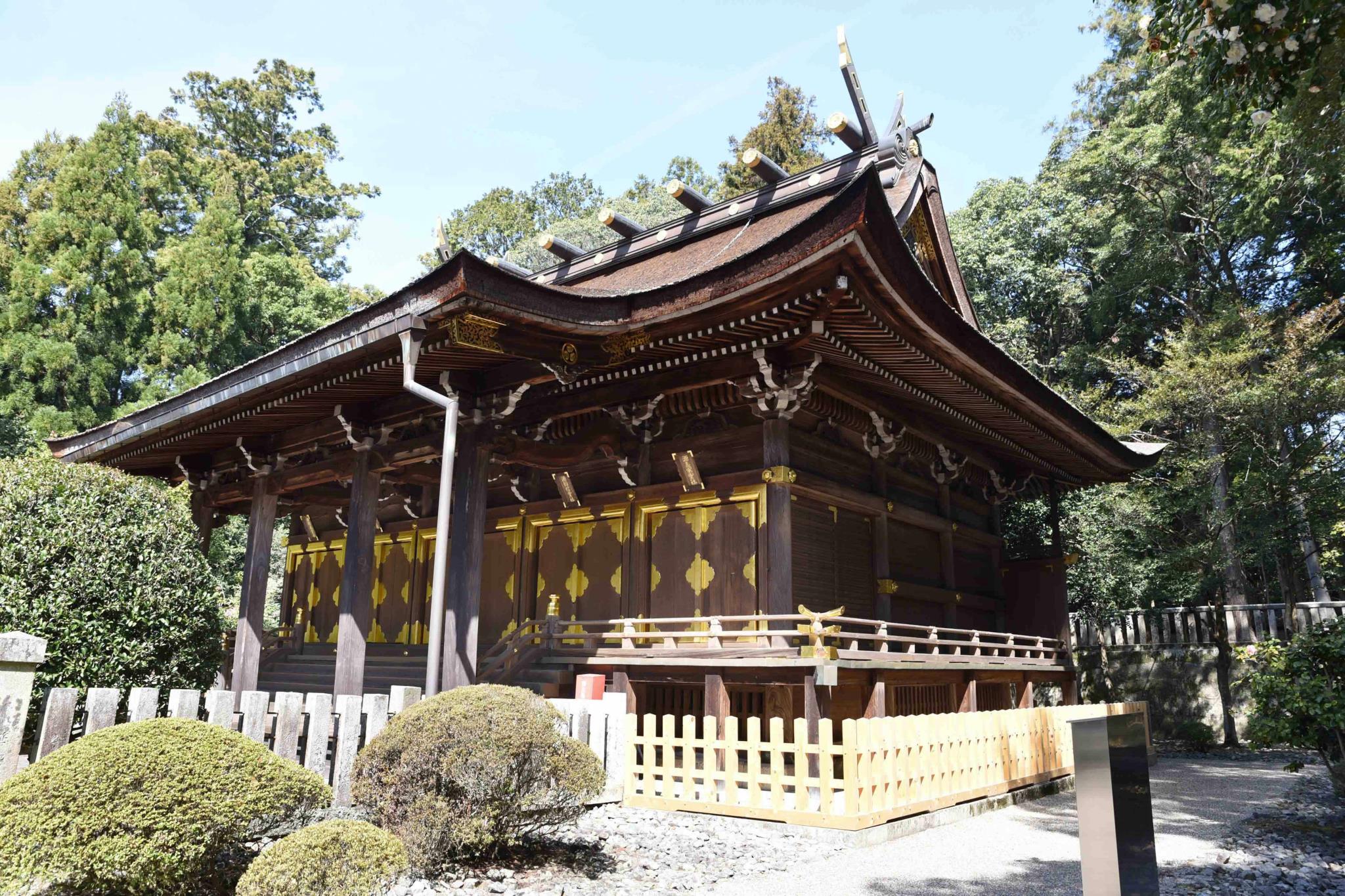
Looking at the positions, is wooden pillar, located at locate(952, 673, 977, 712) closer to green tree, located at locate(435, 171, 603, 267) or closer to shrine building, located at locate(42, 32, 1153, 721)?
shrine building, located at locate(42, 32, 1153, 721)

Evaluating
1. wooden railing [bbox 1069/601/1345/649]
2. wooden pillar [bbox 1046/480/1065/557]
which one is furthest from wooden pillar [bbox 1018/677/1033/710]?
wooden railing [bbox 1069/601/1345/649]

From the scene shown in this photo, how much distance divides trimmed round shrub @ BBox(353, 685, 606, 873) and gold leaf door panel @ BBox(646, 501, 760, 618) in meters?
6.13

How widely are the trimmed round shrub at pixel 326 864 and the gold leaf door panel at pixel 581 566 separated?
8822mm

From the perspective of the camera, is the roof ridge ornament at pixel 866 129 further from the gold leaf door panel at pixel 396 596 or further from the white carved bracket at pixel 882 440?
the gold leaf door panel at pixel 396 596

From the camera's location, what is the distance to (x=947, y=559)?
52.0ft

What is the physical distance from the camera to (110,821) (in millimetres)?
4496

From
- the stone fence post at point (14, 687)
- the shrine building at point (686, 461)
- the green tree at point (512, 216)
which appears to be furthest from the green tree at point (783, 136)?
the stone fence post at point (14, 687)

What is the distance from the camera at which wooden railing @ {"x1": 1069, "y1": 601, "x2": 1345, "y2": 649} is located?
20.2 m

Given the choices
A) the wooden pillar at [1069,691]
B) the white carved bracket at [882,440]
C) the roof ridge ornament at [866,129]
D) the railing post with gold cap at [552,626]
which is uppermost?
the roof ridge ornament at [866,129]

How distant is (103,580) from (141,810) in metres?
3.50

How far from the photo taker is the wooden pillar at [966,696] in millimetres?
12648

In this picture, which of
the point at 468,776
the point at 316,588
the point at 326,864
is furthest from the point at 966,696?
the point at 316,588

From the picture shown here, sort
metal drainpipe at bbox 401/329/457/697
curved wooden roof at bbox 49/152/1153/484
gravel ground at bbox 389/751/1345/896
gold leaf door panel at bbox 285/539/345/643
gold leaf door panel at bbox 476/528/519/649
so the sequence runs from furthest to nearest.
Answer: gold leaf door panel at bbox 285/539/345/643 < gold leaf door panel at bbox 476/528/519/649 < curved wooden roof at bbox 49/152/1153/484 < metal drainpipe at bbox 401/329/457/697 < gravel ground at bbox 389/751/1345/896

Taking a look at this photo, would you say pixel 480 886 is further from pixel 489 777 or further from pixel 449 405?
pixel 449 405
